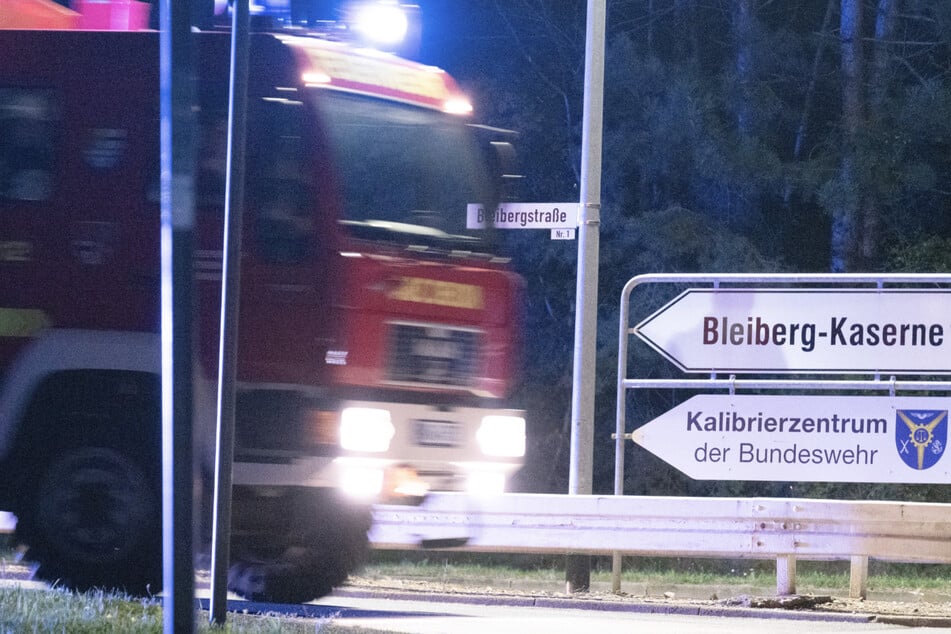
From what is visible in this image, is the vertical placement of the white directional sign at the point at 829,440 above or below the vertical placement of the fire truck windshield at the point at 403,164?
below

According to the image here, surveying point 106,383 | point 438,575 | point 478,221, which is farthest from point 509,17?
point 106,383

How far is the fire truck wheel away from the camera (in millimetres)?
9750

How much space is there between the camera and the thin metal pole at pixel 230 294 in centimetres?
795

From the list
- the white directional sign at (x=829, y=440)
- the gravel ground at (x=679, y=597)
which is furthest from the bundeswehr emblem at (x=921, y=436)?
the gravel ground at (x=679, y=597)

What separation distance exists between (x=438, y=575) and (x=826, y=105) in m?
13.1

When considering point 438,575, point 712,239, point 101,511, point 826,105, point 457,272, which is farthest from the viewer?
point 826,105

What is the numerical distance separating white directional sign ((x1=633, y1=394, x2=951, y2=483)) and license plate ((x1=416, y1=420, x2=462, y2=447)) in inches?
135

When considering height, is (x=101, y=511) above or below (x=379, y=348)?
below

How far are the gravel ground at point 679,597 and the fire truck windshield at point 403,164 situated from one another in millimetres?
2957

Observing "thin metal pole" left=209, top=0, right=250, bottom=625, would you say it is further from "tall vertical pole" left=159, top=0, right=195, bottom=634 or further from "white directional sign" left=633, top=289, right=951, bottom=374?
"white directional sign" left=633, top=289, right=951, bottom=374

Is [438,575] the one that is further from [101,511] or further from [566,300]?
[566,300]

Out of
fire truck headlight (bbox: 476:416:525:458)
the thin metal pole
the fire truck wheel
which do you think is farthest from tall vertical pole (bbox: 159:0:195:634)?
fire truck headlight (bbox: 476:416:525:458)

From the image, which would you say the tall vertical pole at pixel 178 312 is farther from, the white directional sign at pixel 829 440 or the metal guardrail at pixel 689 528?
the white directional sign at pixel 829 440

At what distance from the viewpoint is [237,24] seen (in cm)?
793
